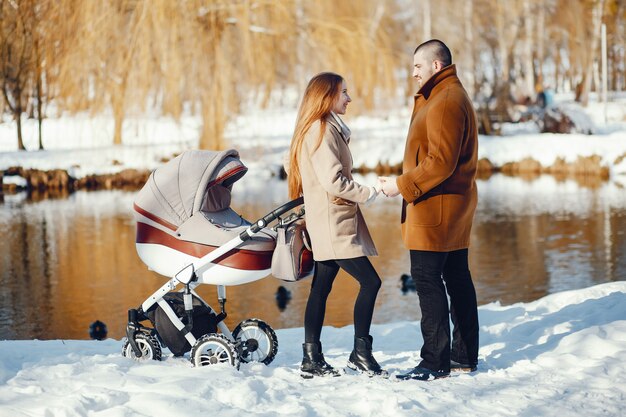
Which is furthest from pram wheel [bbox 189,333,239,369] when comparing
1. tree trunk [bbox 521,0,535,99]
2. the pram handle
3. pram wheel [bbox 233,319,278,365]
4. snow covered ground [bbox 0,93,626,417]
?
tree trunk [bbox 521,0,535,99]

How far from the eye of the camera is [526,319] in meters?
6.62

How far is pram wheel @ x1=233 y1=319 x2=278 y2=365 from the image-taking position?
5516mm

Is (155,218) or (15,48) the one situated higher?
(15,48)

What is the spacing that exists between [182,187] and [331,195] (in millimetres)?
909

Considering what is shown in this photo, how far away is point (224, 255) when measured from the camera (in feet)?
17.4

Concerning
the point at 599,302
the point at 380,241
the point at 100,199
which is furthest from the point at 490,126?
the point at 599,302

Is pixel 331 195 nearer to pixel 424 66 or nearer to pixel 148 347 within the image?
pixel 424 66

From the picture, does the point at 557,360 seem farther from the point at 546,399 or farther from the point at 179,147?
the point at 179,147

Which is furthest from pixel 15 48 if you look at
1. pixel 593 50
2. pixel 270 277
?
pixel 593 50

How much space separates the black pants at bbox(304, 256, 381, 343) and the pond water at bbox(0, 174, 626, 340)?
3821 mm

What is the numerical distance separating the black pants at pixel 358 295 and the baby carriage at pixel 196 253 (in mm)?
342

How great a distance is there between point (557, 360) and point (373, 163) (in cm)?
2040

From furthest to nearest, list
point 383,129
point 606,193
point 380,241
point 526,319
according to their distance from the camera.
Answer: point 383,129 < point 606,193 < point 380,241 < point 526,319

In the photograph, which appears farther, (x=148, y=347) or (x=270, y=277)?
(x=270, y=277)
